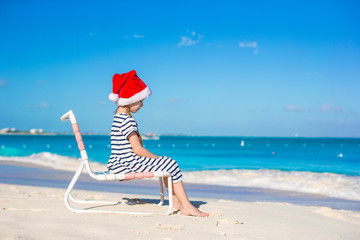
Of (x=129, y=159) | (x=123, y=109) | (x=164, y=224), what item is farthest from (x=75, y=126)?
(x=164, y=224)

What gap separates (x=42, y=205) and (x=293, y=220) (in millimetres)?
2867

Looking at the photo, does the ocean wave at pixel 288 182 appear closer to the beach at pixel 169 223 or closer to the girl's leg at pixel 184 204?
the beach at pixel 169 223

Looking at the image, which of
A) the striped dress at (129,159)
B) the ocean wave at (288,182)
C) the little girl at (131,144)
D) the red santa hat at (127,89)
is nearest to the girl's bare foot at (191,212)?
the little girl at (131,144)

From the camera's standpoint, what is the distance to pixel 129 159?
12.9 feet

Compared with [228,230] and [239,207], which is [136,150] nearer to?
[228,230]

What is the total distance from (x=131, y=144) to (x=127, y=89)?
24.9 inches

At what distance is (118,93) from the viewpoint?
4113 millimetres

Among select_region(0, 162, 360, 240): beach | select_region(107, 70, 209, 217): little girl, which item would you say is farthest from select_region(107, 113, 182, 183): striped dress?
select_region(0, 162, 360, 240): beach

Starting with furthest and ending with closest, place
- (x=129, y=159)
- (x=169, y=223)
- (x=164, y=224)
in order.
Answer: (x=129, y=159), (x=169, y=223), (x=164, y=224)

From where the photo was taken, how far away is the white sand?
292cm

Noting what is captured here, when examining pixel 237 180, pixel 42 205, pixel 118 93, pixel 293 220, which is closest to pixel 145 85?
pixel 118 93

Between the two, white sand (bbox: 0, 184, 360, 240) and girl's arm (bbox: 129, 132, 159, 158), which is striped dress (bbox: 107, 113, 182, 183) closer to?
girl's arm (bbox: 129, 132, 159, 158)

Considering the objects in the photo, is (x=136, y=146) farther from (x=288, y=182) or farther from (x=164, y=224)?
(x=288, y=182)

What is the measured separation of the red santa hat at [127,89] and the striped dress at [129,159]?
0.66ft
